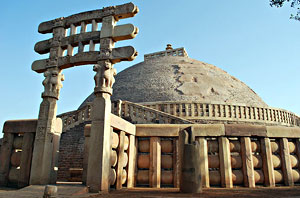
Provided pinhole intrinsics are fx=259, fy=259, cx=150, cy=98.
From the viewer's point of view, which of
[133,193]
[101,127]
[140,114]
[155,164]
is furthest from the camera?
[140,114]

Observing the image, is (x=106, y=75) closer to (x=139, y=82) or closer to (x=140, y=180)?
(x=140, y=180)

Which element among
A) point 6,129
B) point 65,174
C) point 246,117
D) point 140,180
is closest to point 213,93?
point 246,117

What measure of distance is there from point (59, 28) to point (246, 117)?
37.1 ft

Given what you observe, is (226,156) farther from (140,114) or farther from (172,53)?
(172,53)

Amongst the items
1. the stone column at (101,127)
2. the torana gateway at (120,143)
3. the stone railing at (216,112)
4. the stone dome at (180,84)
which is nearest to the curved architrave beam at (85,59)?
the torana gateway at (120,143)

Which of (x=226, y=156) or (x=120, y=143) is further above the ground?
(x=120, y=143)

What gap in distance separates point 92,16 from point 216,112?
30.8ft

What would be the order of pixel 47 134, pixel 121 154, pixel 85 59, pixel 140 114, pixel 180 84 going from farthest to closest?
pixel 180 84, pixel 140 114, pixel 85 59, pixel 47 134, pixel 121 154

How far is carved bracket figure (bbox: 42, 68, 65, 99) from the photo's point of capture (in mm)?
7164

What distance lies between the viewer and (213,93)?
58.0 feet

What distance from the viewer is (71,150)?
40.9 ft

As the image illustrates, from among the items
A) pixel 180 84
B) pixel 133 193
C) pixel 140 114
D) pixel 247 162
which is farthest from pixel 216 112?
pixel 133 193

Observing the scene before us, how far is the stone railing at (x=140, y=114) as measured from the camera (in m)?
12.2

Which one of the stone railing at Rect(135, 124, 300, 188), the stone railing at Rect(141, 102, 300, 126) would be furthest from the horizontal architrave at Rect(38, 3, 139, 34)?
the stone railing at Rect(141, 102, 300, 126)
